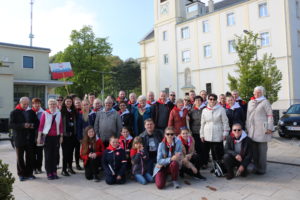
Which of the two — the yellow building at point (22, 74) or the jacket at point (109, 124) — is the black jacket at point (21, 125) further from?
the yellow building at point (22, 74)

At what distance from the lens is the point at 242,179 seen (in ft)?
18.3

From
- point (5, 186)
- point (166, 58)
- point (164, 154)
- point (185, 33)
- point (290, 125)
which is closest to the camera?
point (5, 186)

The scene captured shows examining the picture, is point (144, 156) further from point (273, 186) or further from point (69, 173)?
point (273, 186)

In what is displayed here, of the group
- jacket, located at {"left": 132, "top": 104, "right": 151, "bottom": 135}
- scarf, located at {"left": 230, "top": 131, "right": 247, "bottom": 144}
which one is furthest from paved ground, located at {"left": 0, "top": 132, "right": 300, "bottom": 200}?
jacket, located at {"left": 132, "top": 104, "right": 151, "bottom": 135}

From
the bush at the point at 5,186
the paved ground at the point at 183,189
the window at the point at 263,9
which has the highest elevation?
the window at the point at 263,9

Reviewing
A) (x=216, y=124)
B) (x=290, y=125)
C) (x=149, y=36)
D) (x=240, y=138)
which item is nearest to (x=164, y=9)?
(x=149, y=36)

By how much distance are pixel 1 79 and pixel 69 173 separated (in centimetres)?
2065

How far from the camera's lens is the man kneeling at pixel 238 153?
5.60 m

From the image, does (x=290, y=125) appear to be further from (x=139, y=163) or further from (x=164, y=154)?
(x=139, y=163)

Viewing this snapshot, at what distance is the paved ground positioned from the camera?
4684 millimetres

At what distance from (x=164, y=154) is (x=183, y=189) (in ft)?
2.78

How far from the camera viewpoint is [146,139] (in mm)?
6016

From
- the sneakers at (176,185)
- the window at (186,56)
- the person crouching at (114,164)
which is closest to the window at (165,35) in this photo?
the window at (186,56)

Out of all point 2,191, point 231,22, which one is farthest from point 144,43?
point 2,191
